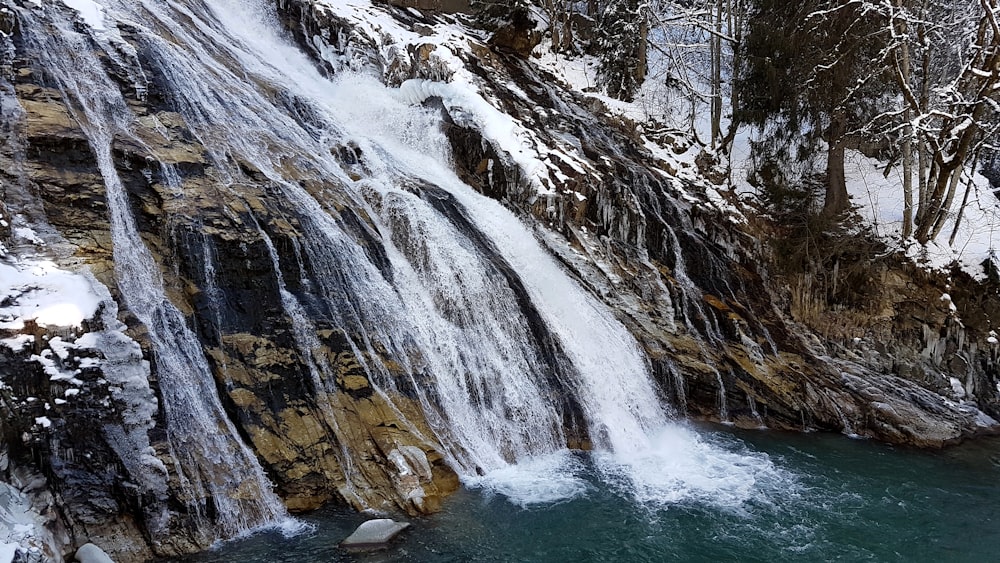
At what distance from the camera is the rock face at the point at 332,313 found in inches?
228

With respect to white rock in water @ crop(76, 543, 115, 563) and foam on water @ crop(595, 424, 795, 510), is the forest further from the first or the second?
white rock in water @ crop(76, 543, 115, 563)

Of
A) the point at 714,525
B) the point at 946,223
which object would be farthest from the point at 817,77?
the point at 714,525

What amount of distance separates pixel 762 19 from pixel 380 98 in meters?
9.20

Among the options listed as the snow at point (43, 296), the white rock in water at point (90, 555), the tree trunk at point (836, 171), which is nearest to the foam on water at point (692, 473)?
the white rock in water at point (90, 555)

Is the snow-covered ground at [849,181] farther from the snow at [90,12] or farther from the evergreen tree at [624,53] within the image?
the snow at [90,12]

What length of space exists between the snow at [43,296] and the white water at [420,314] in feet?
1.83

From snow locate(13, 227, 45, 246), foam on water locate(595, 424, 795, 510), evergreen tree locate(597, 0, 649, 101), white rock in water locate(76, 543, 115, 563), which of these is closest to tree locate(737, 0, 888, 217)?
evergreen tree locate(597, 0, 649, 101)

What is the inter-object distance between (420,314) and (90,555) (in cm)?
477

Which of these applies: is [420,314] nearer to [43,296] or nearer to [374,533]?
[374,533]

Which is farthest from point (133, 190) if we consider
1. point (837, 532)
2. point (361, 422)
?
point (837, 532)

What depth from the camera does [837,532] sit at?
281 inches

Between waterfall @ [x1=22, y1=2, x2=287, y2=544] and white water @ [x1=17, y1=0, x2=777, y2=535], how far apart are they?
0.06 ft

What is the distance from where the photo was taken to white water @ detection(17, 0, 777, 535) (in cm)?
704

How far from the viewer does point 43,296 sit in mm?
5961
